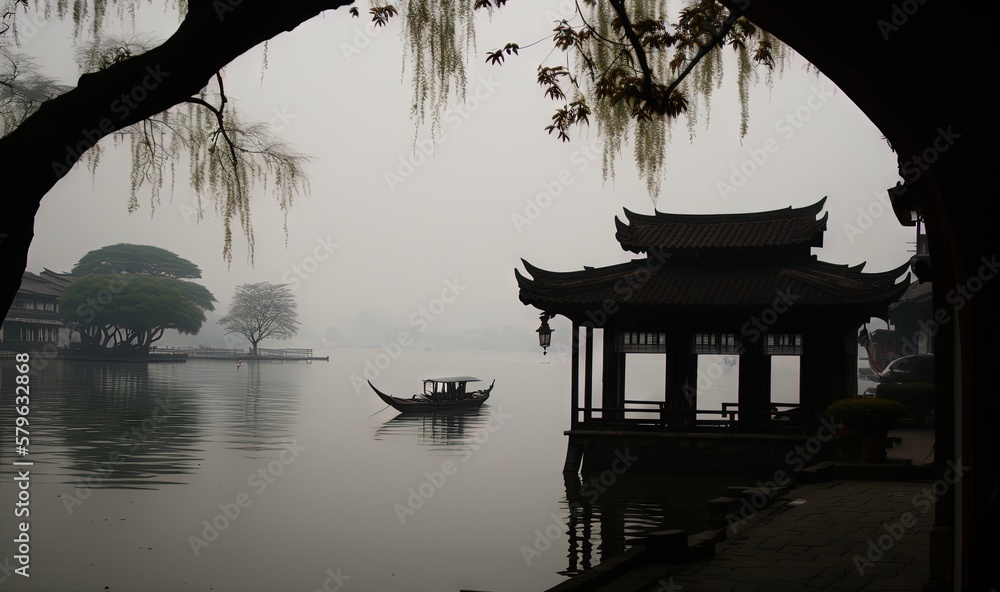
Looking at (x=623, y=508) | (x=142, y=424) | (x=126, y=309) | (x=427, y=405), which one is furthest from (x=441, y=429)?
(x=126, y=309)

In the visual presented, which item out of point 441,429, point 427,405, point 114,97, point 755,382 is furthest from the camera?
point 427,405

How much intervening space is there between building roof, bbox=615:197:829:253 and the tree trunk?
51.4 feet

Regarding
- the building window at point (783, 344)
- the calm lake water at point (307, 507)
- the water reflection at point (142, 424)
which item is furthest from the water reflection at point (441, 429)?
the building window at point (783, 344)

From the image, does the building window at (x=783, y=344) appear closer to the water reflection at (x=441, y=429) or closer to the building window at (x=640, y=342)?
the building window at (x=640, y=342)

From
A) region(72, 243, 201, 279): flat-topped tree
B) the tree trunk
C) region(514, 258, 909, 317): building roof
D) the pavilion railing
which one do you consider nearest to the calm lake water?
the pavilion railing

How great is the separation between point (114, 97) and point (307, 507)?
1378 cm

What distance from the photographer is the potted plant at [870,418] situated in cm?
1249

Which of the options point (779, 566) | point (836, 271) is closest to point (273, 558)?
point (779, 566)

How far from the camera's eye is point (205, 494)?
17094 mm

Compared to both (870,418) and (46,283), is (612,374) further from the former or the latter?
(46,283)

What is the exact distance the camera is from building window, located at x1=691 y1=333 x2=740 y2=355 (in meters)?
17.4

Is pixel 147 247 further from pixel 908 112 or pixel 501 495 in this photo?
pixel 908 112

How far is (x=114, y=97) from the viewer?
3523 mm

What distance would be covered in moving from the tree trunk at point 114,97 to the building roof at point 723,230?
15677 mm
